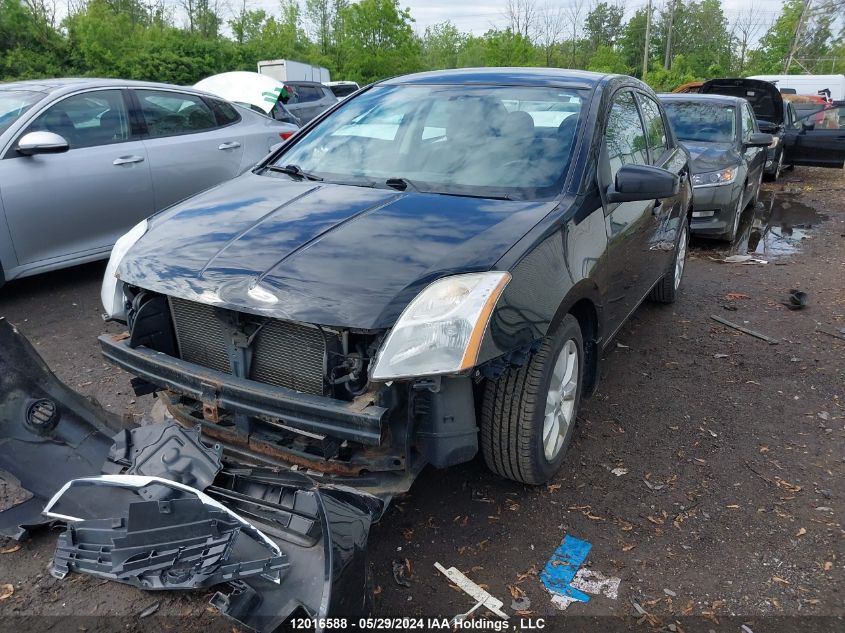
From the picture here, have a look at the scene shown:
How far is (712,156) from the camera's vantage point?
776cm

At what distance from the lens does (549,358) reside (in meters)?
2.65

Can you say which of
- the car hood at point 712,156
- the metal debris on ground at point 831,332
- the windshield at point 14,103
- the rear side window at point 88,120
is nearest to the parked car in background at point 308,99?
the car hood at point 712,156

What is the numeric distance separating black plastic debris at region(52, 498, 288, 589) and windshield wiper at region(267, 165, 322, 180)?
1844 millimetres

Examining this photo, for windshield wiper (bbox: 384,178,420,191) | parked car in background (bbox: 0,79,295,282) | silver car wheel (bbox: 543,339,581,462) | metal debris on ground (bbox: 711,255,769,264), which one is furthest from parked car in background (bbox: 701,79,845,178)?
windshield wiper (bbox: 384,178,420,191)

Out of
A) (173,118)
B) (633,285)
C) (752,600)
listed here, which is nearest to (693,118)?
(633,285)

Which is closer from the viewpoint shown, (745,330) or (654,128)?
(654,128)

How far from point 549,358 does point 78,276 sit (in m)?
4.77

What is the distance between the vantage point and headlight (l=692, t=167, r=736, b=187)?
7.31m

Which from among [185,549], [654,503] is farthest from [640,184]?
Answer: [185,549]

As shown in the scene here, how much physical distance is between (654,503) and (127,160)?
4.75m

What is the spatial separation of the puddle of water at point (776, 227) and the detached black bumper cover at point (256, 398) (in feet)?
21.7

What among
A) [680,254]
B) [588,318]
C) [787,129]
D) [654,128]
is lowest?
[680,254]

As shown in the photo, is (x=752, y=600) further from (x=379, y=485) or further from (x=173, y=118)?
(x=173, y=118)

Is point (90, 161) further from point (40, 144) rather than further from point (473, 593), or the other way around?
point (473, 593)
